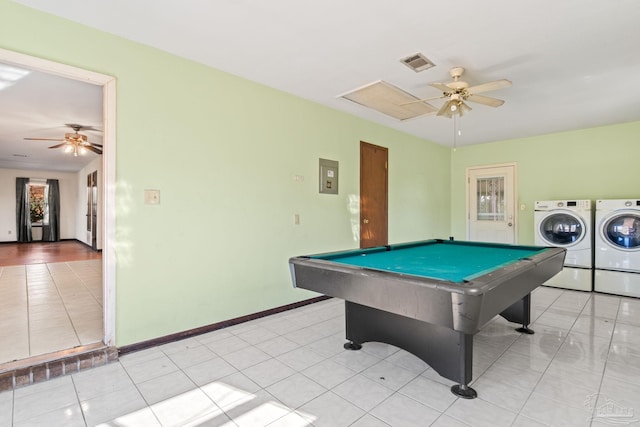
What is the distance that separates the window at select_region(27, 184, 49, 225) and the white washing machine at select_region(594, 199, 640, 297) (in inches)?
537

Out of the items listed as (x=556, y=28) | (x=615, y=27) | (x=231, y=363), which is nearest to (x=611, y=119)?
(x=615, y=27)

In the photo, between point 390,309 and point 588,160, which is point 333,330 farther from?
point 588,160

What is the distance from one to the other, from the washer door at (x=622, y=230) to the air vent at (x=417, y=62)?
3.59 meters

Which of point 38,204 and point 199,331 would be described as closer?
point 199,331

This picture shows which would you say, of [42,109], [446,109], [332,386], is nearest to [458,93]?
[446,109]

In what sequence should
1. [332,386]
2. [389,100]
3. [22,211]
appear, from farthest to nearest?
1. [22,211]
2. [389,100]
3. [332,386]

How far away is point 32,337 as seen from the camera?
102 inches

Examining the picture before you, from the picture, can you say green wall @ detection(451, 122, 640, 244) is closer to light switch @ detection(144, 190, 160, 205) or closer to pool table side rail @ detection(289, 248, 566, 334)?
pool table side rail @ detection(289, 248, 566, 334)

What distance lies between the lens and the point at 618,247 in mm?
4234

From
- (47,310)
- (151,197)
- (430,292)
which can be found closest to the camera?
(430,292)

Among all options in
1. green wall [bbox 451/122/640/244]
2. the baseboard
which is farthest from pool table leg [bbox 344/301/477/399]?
green wall [bbox 451/122/640/244]

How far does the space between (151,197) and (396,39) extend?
7.77ft

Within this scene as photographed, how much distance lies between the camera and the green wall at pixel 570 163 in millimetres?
4590

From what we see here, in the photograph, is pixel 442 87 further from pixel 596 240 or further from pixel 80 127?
pixel 80 127
